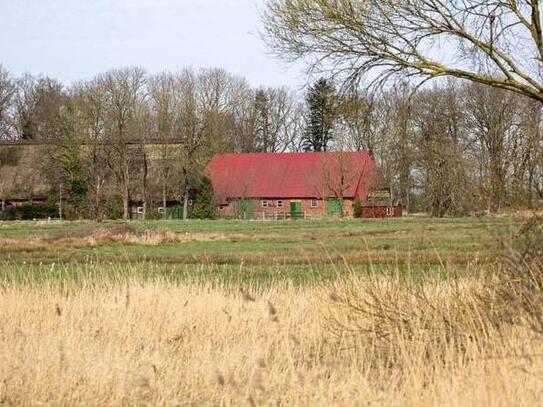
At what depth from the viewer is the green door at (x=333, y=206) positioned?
68969mm

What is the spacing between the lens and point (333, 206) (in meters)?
70.1

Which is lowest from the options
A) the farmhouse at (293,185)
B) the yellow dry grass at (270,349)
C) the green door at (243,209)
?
the yellow dry grass at (270,349)

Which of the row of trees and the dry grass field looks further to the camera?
the row of trees

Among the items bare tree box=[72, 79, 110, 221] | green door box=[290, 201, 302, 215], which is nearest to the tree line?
bare tree box=[72, 79, 110, 221]

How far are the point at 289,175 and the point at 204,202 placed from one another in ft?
31.1

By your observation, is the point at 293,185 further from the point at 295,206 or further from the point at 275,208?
the point at 275,208

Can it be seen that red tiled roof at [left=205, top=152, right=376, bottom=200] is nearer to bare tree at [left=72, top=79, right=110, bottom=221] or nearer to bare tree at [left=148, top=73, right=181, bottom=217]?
bare tree at [left=148, top=73, right=181, bottom=217]

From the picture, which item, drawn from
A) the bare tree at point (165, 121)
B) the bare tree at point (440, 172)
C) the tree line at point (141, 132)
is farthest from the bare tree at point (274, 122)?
the bare tree at point (440, 172)

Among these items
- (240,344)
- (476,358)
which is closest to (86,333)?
(240,344)

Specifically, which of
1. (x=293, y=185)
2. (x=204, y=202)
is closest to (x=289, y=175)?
(x=293, y=185)

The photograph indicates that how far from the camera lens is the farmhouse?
223 ft

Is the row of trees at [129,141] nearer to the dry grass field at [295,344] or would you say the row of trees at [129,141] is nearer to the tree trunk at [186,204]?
the tree trunk at [186,204]

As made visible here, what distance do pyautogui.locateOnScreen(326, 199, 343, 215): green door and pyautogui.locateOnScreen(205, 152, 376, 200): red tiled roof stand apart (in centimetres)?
65

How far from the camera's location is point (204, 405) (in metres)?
6.05
